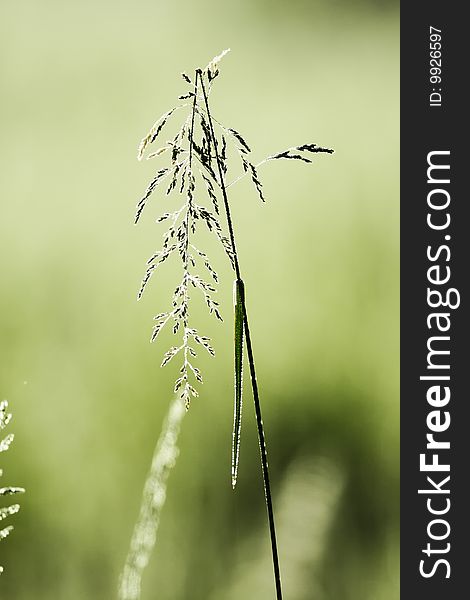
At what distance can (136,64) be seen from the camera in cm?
208

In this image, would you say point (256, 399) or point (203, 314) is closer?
point (256, 399)

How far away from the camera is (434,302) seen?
125 centimetres

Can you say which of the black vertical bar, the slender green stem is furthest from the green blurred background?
the slender green stem

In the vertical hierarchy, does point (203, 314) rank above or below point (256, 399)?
above

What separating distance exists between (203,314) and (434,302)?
1.80ft

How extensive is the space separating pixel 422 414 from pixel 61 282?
77cm

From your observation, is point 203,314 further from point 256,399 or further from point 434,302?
point 256,399

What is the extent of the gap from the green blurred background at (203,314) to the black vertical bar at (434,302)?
0.18 feet

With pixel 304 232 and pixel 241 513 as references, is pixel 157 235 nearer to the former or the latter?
pixel 304 232

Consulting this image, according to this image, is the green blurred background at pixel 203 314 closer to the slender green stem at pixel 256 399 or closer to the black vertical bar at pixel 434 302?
the black vertical bar at pixel 434 302

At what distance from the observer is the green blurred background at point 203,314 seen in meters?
1.11

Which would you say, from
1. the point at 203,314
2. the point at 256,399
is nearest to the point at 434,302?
the point at 203,314

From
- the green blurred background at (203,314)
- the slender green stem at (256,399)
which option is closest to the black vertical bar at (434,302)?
the green blurred background at (203,314)

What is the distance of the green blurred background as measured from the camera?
1107mm
